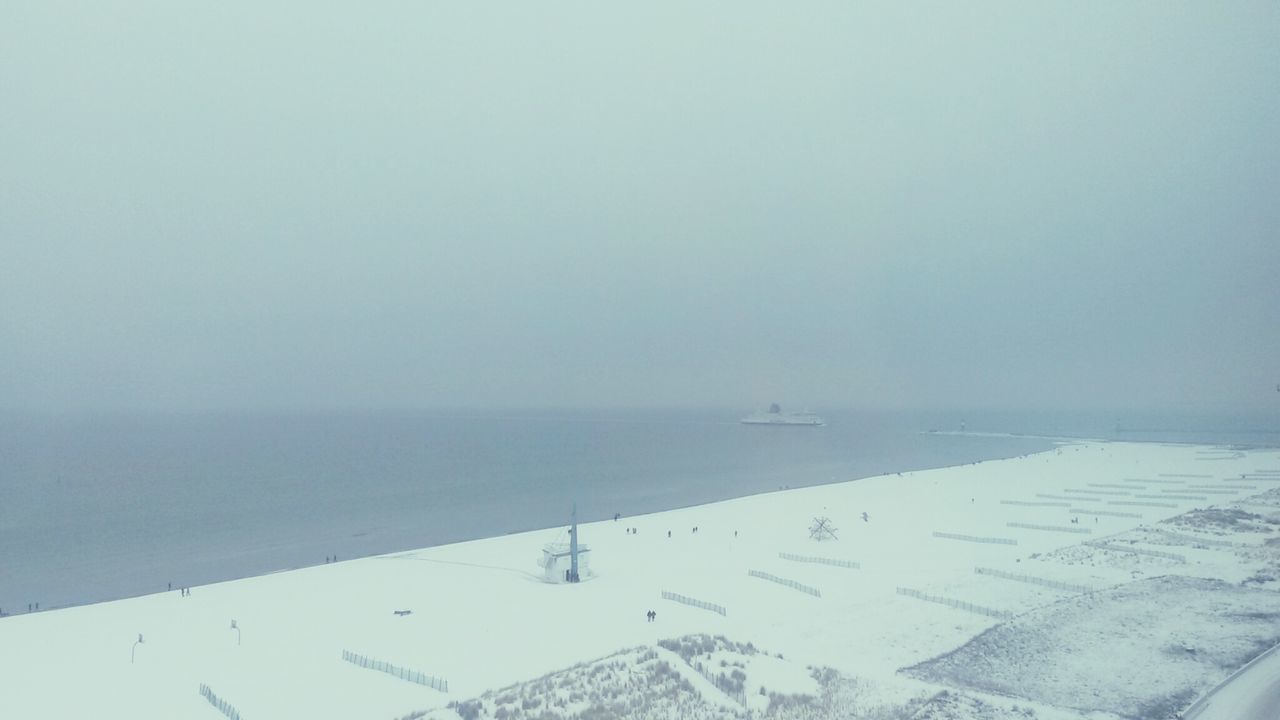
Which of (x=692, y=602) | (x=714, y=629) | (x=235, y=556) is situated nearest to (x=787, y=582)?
(x=692, y=602)

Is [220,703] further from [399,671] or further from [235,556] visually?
[235,556]

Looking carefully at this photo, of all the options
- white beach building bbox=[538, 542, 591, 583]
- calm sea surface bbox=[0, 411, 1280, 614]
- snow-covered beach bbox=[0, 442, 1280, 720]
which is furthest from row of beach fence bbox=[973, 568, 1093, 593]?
calm sea surface bbox=[0, 411, 1280, 614]

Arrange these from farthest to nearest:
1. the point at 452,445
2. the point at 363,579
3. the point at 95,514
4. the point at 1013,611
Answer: the point at 452,445 → the point at 95,514 → the point at 363,579 → the point at 1013,611

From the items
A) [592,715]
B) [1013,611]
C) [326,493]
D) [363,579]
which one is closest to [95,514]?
[326,493]

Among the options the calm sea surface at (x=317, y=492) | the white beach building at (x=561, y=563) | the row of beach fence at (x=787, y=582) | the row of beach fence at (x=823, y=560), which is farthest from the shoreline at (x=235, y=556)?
the row of beach fence at (x=787, y=582)

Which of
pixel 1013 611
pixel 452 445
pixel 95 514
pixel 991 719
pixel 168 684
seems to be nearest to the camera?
pixel 991 719

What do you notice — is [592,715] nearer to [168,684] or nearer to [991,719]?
[991,719]

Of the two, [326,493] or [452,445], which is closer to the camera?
[326,493]
